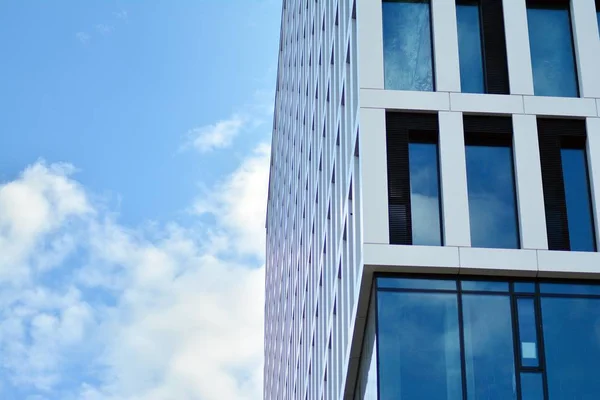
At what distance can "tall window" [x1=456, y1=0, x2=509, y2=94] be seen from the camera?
117 feet

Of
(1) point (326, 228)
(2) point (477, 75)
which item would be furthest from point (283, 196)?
(2) point (477, 75)

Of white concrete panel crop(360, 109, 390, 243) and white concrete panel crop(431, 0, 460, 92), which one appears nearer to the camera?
white concrete panel crop(360, 109, 390, 243)

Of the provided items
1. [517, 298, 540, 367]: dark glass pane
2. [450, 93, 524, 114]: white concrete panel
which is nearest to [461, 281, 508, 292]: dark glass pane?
[517, 298, 540, 367]: dark glass pane

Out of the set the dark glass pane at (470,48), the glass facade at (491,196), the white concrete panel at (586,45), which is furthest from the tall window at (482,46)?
the white concrete panel at (586,45)

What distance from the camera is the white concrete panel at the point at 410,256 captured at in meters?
32.6

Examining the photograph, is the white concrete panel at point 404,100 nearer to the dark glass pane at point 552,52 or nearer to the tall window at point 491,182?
the tall window at point 491,182

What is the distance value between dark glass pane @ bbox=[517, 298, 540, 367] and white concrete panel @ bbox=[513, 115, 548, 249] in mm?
1495

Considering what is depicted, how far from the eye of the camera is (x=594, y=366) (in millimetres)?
32156

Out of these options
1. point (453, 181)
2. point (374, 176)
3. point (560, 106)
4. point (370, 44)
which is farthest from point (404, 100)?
point (560, 106)

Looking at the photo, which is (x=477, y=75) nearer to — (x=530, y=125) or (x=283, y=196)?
(x=530, y=125)

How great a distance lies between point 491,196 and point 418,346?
456cm

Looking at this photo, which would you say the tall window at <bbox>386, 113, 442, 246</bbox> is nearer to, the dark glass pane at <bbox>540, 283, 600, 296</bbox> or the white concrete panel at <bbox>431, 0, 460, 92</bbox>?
the white concrete panel at <bbox>431, 0, 460, 92</bbox>

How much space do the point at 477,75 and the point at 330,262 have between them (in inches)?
511

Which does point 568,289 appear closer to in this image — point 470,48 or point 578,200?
point 578,200
